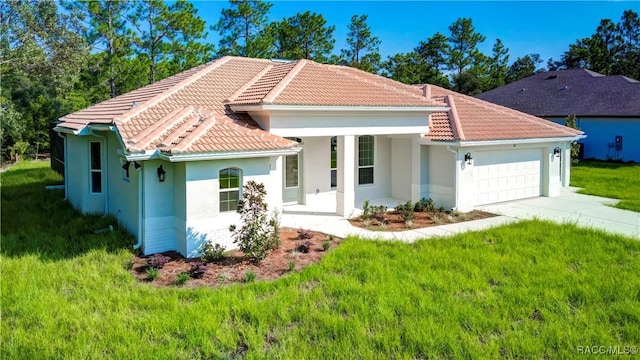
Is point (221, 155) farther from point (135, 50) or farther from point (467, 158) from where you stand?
point (135, 50)

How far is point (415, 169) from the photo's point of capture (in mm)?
18328

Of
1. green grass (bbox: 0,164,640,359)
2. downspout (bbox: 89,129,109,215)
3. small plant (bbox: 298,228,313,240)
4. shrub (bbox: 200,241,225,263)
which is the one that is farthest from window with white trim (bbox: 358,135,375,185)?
downspout (bbox: 89,129,109,215)

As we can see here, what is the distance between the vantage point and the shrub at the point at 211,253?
11.5 meters

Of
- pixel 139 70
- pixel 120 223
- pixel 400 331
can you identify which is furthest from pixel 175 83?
pixel 139 70

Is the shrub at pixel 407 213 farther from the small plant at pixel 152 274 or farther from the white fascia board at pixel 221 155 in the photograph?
the small plant at pixel 152 274

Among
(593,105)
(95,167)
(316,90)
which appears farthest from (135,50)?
(593,105)

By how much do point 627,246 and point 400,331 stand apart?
8.24 meters

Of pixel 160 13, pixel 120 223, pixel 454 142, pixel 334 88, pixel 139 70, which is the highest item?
pixel 160 13

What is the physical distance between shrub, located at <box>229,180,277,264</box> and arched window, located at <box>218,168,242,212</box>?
0.37 metres

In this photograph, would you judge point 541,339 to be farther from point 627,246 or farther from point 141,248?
point 141,248

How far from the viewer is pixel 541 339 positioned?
24.6 ft

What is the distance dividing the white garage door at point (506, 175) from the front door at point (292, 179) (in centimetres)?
681

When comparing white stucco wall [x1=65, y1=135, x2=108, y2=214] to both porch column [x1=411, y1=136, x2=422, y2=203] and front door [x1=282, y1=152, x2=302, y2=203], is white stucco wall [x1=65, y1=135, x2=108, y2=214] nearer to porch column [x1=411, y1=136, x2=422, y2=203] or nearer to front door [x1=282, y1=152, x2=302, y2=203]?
front door [x1=282, y1=152, x2=302, y2=203]

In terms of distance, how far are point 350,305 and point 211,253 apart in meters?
4.24
